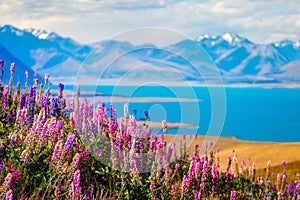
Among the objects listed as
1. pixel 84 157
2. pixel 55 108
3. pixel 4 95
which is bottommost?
pixel 84 157

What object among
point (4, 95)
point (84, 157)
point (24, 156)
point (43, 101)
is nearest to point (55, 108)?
point (43, 101)

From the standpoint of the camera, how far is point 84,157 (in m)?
6.04

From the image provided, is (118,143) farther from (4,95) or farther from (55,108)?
(4,95)

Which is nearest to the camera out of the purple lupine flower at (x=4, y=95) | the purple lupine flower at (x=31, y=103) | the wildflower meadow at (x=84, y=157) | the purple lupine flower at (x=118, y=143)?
the wildflower meadow at (x=84, y=157)

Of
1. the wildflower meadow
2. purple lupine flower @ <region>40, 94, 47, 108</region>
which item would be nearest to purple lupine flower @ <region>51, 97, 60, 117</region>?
the wildflower meadow

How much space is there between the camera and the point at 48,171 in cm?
516

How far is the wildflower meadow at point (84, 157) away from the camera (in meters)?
5.10

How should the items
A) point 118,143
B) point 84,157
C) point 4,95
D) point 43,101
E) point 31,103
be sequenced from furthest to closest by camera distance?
point 4,95
point 43,101
point 31,103
point 84,157
point 118,143

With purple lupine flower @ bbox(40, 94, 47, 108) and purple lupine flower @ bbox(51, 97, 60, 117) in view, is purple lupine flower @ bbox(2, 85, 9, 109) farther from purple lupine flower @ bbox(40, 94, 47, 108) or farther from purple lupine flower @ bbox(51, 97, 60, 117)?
purple lupine flower @ bbox(51, 97, 60, 117)

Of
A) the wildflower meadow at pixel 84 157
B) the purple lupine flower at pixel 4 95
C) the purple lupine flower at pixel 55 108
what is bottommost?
the wildflower meadow at pixel 84 157

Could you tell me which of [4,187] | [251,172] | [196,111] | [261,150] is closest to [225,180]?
[251,172]

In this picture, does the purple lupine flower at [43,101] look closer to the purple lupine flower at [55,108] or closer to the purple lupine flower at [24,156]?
the purple lupine flower at [55,108]

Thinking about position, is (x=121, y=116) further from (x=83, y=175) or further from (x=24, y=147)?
(x=24, y=147)

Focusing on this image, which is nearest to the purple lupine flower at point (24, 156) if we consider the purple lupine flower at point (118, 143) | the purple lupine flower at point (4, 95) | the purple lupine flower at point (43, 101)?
the purple lupine flower at point (118, 143)
